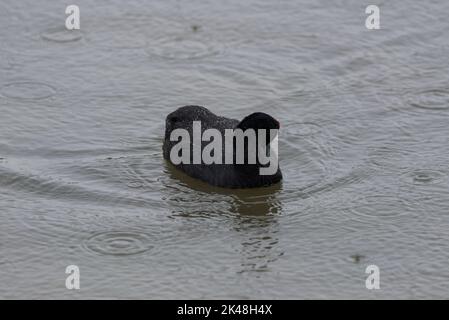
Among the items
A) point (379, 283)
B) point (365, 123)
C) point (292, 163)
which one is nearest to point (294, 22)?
point (365, 123)

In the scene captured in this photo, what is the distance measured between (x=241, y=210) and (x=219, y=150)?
86 centimetres

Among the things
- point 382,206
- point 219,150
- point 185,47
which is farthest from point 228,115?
point 382,206

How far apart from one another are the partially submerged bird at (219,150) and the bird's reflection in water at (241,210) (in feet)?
0.30

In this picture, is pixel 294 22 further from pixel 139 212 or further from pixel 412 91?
pixel 139 212

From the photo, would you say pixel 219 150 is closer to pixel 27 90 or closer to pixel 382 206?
pixel 382 206

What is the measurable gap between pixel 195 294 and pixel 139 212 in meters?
1.73

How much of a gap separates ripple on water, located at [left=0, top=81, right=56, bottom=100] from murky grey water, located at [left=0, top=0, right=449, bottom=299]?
0.09 ft

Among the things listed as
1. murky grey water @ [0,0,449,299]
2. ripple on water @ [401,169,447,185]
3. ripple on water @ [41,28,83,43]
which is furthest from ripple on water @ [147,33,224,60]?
ripple on water @ [401,169,447,185]

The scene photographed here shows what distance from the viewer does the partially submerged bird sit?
11.5 meters

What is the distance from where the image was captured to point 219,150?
38.8 feet

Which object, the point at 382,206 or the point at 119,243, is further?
the point at 382,206

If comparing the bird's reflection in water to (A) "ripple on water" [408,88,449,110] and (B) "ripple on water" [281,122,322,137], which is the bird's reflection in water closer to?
(B) "ripple on water" [281,122,322,137]

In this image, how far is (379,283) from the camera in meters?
9.62

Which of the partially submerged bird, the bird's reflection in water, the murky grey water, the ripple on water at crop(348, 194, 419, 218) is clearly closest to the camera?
the murky grey water
